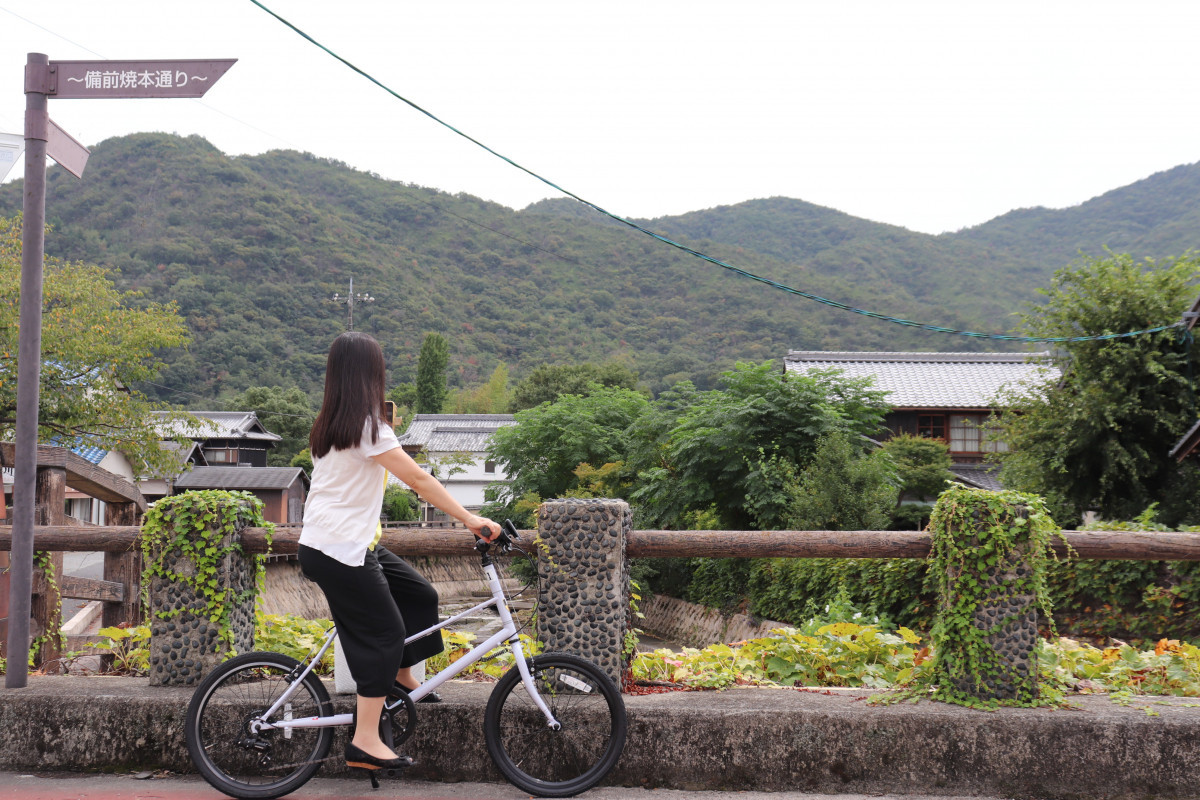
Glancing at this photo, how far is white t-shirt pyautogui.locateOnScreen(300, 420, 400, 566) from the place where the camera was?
131 inches

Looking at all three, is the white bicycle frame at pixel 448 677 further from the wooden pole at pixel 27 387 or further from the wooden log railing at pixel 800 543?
the wooden pole at pixel 27 387

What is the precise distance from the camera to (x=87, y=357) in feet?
70.8

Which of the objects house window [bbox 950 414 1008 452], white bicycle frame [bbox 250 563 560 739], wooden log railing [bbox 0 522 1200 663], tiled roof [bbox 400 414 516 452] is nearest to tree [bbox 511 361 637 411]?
tiled roof [bbox 400 414 516 452]

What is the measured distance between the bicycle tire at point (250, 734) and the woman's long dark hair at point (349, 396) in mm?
1038

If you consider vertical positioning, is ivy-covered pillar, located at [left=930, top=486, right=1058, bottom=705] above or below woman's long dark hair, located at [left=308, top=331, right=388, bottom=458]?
below

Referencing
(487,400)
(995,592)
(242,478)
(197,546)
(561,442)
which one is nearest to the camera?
(995,592)

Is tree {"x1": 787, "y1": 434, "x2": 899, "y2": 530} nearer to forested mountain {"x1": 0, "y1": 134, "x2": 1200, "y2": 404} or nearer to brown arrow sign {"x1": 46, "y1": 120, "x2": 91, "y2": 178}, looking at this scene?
brown arrow sign {"x1": 46, "y1": 120, "x2": 91, "y2": 178}

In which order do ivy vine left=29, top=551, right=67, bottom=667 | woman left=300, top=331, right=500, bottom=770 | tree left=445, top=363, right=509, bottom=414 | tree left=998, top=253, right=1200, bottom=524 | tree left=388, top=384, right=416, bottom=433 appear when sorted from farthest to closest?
tree left=445, top=363, right=509, bottom=414, tree left=388, top=384, right=416, bottom=433, tree left=998, top=253, right=1200, bottom=524, ivy vine left=29, top=551, right=67, bottom=667, woman left=300, top=331, right=500, bottom=770

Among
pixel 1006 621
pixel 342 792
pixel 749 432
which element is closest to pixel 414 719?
pixel 342 792

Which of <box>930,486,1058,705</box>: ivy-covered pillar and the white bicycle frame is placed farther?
<box>930,486,1058,705</box>: ivy-covered pillar

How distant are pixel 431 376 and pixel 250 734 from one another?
64.9 metres

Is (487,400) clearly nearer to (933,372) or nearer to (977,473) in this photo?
(933,372)

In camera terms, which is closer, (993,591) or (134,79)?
(993,591)

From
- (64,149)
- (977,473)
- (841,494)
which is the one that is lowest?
(977,473)
